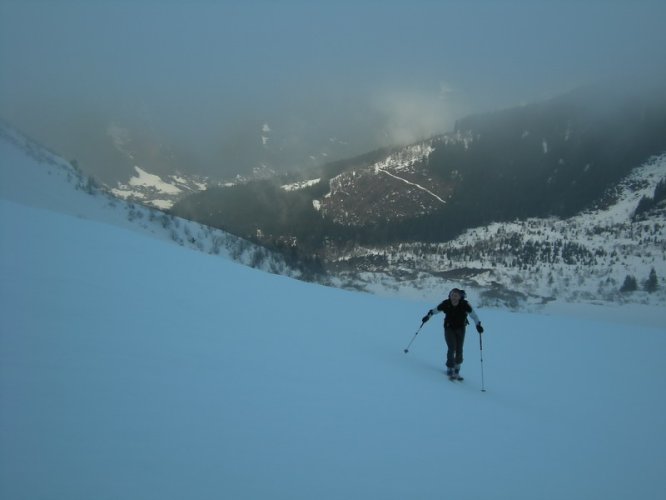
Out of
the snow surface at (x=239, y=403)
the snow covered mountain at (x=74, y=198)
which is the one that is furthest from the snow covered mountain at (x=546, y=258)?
the snow surface at (x=239, y=403)

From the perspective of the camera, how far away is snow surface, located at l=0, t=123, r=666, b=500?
2.73 m

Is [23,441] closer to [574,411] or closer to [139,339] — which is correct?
[139,339]

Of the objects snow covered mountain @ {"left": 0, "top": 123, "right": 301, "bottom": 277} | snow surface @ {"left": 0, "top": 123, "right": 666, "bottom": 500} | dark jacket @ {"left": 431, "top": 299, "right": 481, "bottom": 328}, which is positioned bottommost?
snow surface @ {"left": 0, "top": 123, "right": 666, "bottom": 500}

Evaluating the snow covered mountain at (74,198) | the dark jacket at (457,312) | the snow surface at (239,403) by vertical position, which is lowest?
the snow surface at (239,403)

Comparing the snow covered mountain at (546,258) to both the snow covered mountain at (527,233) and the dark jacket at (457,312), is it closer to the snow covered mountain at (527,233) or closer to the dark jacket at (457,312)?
the snow covered mountain at (527,233)

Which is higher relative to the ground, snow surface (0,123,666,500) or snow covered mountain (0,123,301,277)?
snow covered mountain (0,123,301,277)

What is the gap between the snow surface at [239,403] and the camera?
2.73m

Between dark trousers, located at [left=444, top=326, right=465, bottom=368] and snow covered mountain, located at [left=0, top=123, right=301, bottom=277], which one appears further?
snow covered mountain, located at [left=0, top=123, right=301, bottom=277]

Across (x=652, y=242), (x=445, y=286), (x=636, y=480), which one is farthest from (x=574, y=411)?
(x=652, y=242)

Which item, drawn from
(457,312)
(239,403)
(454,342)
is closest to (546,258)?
(457,312)

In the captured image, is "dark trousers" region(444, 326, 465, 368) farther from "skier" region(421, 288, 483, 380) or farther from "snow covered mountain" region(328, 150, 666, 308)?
"snow covered mountain" region(328, 150, 666, 308)

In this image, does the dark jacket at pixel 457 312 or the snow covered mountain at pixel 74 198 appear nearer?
the dark jacket at pixel 457 312

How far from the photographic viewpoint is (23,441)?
2.43 meters

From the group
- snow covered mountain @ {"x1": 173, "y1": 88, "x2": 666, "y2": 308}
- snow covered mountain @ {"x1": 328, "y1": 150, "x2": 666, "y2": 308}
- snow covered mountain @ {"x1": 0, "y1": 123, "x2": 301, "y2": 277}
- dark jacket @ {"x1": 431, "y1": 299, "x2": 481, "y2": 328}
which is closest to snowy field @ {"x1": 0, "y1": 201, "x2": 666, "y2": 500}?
dark jacket @ {"x1": 431, "y1": 299, "x2": 481, "y2": 328}
